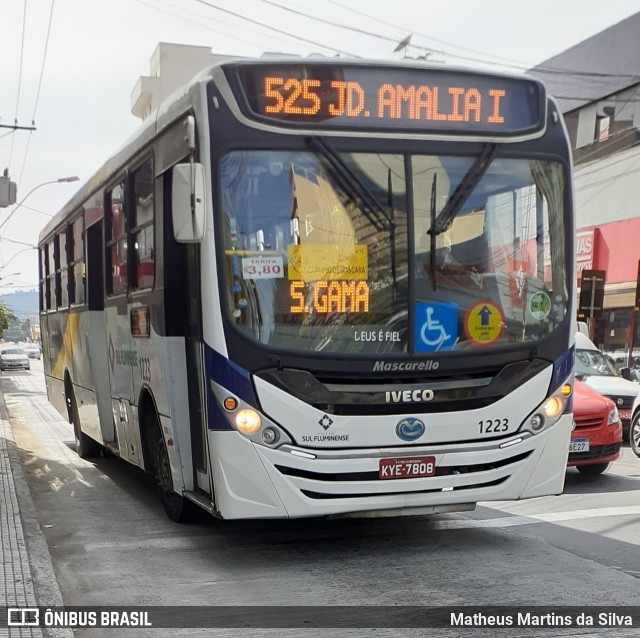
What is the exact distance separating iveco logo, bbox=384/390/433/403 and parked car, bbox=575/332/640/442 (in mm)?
8753

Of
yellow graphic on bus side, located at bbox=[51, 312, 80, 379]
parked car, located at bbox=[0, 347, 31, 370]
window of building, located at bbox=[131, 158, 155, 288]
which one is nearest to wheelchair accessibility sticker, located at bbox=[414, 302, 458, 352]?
window of building, located at bbox=[131, 158, 155, 288]

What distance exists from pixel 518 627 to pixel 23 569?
10.6ft

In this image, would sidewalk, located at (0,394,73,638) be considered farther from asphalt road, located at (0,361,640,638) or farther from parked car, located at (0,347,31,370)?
parked car, located at (0,347,31,370)

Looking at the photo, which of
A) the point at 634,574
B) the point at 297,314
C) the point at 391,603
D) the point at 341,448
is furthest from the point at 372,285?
the point at 634,574

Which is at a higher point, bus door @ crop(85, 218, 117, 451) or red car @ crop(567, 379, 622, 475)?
bus door @ crop(85, 218, 117, 451)

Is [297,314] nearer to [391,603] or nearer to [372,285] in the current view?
[372,285]

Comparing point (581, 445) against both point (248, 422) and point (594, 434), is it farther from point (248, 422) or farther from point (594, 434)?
point (248, 422)

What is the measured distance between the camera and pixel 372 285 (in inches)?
268

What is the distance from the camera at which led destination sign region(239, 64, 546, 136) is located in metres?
6.83

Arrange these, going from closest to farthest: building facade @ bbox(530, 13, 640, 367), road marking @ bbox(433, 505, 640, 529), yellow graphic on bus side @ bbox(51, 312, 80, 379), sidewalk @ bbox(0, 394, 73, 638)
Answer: sidewalk @ bbox(0, 394, 73, 638), road marking @ bbox(433, 505, 640, 529), yellow graphic on bus side @ bbox(51, 312, 80, 379), building facade @ bbox(530, 13, 640, 367)

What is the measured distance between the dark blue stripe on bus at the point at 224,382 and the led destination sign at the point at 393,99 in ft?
5.44

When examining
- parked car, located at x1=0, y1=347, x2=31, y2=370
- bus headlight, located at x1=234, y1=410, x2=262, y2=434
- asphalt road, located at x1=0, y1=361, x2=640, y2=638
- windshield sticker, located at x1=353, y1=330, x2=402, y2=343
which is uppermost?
windshield sticker, located at x1=353, y1=330, x2=402, y2=343

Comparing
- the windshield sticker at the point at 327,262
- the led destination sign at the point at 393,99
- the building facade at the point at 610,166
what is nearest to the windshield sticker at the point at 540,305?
the led destination sign at the point at 393,99

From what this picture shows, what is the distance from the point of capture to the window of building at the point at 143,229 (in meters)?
8.13
